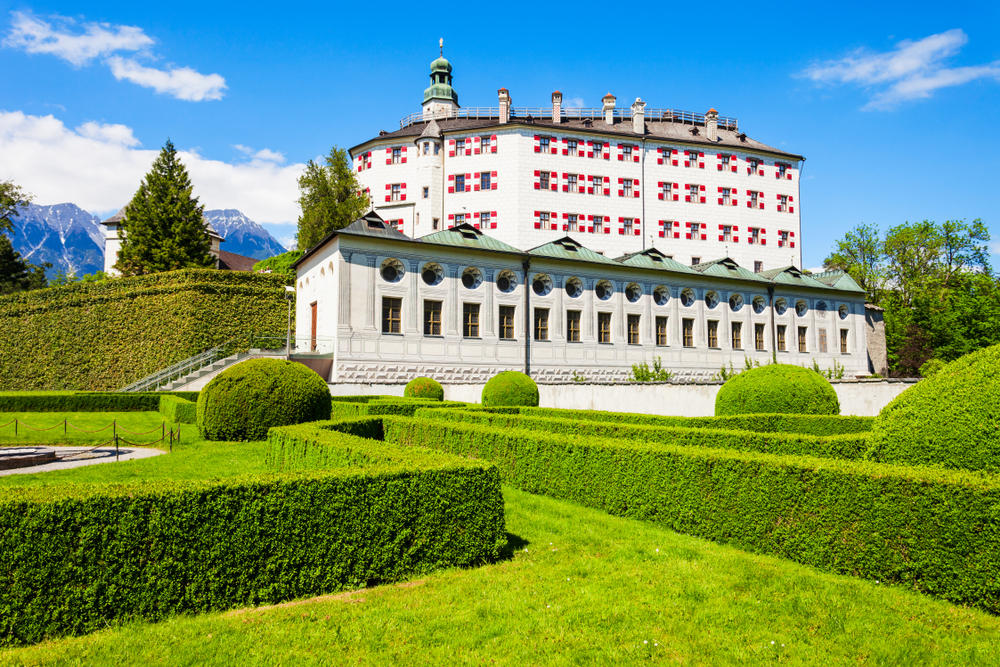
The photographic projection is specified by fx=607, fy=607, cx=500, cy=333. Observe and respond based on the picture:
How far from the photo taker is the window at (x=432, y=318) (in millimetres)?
31188

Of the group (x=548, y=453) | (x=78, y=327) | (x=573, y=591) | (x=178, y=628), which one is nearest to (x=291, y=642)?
(x=178, y=628)

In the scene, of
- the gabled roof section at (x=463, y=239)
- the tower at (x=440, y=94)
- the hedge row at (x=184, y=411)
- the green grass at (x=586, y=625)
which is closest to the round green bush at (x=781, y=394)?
the green grass at (x=586, y=625)

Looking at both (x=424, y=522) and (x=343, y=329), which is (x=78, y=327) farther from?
(x=424, y=522)

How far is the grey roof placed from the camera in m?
45.8

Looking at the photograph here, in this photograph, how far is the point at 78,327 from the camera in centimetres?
3619

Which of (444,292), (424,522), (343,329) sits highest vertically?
(444,292)

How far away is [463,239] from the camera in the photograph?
3259 centimetres

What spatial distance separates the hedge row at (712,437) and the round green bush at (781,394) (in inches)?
145

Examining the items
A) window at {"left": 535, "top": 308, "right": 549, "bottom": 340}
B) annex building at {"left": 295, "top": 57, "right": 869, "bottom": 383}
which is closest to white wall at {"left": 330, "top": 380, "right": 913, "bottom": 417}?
annex building at {"left": 295, "top": 57, "right": 869, "bottom": 383}

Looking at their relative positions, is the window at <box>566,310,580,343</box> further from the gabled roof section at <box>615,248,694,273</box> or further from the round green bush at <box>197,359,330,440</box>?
the round green bush at <box>197,359,330,440</box>

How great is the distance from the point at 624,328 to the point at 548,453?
2724 centimetres

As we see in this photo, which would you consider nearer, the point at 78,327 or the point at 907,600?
the point at 907,600

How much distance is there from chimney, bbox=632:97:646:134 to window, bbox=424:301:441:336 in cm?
2647

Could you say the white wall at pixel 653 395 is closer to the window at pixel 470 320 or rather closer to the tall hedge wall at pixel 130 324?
the window at pixel 470 320
